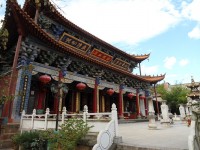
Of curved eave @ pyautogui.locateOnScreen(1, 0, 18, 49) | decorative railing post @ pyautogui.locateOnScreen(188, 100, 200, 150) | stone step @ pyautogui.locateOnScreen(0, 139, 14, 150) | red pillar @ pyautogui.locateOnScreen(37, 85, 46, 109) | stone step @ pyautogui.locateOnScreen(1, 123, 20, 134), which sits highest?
curved eave @ pyautogui.locateOnScreen(1, 0, 18, 49)

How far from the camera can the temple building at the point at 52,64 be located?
777 cm

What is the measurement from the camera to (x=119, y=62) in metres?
17.3

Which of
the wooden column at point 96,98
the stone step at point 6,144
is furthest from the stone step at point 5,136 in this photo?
the wooden column at point 96,98

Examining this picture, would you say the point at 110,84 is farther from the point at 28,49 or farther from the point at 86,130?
the point at 86,130

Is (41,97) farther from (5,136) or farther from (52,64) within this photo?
(5,136)

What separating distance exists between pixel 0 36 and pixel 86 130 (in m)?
3.52

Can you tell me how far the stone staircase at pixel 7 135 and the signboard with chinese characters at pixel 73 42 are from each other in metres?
6.58


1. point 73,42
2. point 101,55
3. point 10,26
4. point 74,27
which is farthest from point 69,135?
point 101,55

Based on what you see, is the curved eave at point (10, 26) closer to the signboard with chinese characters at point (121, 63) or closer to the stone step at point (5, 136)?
the stone step at point (5, 136)

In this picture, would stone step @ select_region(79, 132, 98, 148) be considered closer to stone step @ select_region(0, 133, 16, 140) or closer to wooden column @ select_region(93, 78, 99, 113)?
stone step @ select_region(0, 133, 16, 140)

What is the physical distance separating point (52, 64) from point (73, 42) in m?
3.01

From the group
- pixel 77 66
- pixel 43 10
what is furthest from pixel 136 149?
pixel 43 10

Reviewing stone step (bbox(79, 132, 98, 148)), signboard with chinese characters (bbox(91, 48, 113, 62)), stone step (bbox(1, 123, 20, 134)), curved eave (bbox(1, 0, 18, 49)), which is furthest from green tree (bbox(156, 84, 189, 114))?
stone step (bbox(79, 132, 98, 148))

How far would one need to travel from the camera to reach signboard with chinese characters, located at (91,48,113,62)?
47.1ft
